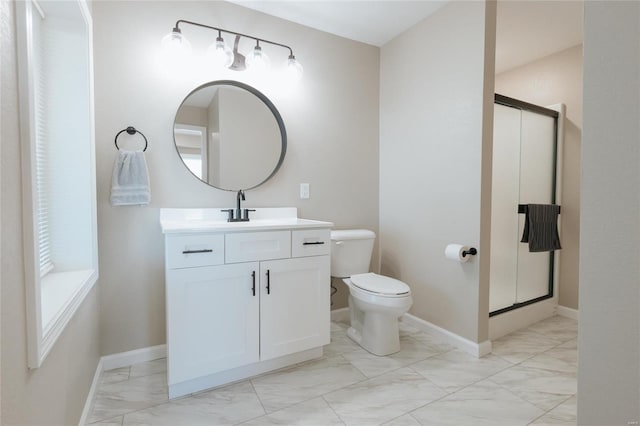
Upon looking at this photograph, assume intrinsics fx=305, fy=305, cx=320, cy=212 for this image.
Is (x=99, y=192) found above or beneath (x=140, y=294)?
above

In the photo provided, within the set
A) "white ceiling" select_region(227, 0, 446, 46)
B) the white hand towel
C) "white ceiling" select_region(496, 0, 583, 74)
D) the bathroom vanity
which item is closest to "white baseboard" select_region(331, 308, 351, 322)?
the bathroom vanity

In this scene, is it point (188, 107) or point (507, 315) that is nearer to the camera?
point (188, 107)

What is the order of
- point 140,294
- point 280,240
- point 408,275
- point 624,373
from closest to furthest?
point 624,373 < point 280,240 < point 140,294 < point 408,275

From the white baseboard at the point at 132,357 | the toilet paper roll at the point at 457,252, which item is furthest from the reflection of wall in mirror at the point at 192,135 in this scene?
the toilet paper roll at the point at 457,252

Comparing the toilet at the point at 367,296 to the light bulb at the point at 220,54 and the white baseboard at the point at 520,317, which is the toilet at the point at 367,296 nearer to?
the white baseboard at the point at 520,317

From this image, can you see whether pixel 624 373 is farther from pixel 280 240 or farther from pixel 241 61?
pixel 241 61

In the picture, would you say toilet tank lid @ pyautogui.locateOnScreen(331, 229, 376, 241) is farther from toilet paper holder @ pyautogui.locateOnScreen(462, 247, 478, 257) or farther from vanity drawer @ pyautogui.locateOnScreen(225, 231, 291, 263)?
toilet paper holder @ pyautogui.locateOnScreen(462, 247, 478, 257)

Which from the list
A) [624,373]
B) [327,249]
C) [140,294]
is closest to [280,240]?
[327,249]

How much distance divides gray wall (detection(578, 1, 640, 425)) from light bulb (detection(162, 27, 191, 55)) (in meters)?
1.99

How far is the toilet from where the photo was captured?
1.99m

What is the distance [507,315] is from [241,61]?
2.76m

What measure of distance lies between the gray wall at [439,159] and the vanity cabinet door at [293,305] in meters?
0.94

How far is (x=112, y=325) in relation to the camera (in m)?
1.91

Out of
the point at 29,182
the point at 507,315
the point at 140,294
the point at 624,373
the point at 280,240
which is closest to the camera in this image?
the point at 624,373
